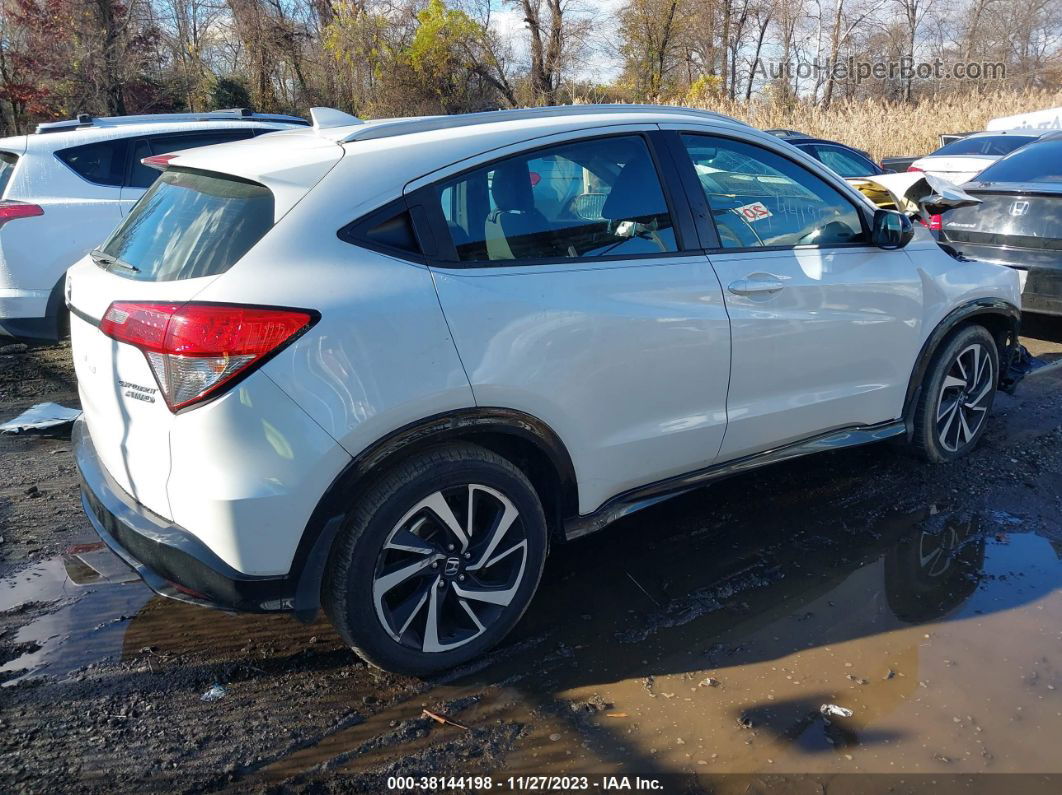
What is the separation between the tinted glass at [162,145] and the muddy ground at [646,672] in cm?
330

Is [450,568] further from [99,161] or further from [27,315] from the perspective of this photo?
[99,161]

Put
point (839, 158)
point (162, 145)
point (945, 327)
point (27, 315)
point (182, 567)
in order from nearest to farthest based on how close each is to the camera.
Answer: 1. point (182, 567)
2. point (945, 327)
3. point (27, 315)
4. point (162, 145)
5. point (839, 158)

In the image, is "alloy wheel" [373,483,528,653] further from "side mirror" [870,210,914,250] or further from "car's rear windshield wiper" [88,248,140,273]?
"side mirror" [870,210,914,250]

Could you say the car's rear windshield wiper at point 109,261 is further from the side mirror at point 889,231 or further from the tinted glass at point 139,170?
the tinted glass at point 139,170

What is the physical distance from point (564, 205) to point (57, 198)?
4720 mm

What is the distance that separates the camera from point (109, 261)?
3096mm

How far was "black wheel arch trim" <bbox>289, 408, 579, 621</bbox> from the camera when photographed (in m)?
2.59

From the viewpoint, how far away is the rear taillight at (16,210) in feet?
19.5

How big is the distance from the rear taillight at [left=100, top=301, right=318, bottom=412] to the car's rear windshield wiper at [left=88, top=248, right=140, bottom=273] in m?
0.51

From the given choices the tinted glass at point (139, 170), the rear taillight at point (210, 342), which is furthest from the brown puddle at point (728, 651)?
the tinted glass at point (139, 170)

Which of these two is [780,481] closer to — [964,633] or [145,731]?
[964,633]

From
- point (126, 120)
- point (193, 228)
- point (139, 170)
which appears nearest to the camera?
point (193, 228)

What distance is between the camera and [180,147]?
7051 millimetres

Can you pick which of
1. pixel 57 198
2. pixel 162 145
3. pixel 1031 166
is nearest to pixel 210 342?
pixel 57 198
